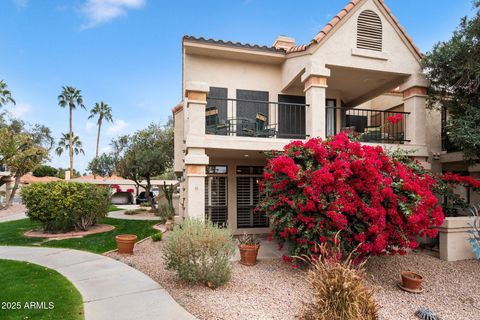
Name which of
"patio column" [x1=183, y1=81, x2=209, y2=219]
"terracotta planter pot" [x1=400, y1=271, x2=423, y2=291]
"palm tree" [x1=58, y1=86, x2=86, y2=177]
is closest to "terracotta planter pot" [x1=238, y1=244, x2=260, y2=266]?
"patio column" [x1=183, y1=81, x2=209, y2=219]

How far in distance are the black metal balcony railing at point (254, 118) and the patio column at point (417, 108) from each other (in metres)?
3.81

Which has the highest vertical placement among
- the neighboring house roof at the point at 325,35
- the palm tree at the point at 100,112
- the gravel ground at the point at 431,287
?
the palm tree at the point at 100,112

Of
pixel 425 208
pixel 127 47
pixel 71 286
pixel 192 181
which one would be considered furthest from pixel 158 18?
pixel 425 208

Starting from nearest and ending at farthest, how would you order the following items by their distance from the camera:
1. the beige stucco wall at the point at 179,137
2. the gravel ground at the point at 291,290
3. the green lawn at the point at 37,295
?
1. the green lawn at the point at 37,295
2. the gravel ground at the point at 291,290
3. the beige stucco wall at the point at 179,137

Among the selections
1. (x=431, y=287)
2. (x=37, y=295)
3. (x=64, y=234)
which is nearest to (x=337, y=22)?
(x=431, y=287)

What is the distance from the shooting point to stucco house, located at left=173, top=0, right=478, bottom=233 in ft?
29.6

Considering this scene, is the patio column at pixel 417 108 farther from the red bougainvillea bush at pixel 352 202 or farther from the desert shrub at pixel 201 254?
the desert shrub at pixel 201 254

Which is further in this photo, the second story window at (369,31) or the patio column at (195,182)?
the second story window at (369,31)

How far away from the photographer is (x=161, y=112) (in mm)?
26000

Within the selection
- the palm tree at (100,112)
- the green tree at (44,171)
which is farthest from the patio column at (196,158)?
the palm tree at (100,112)

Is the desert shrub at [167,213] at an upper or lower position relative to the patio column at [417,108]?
lower

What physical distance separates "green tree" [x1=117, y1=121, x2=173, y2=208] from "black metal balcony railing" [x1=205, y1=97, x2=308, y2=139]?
9954mm

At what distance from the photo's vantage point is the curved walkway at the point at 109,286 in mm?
4629

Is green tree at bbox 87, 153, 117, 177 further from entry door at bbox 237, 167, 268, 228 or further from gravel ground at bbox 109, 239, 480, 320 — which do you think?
gravel ground at bbox 109, 239, 480, 320
